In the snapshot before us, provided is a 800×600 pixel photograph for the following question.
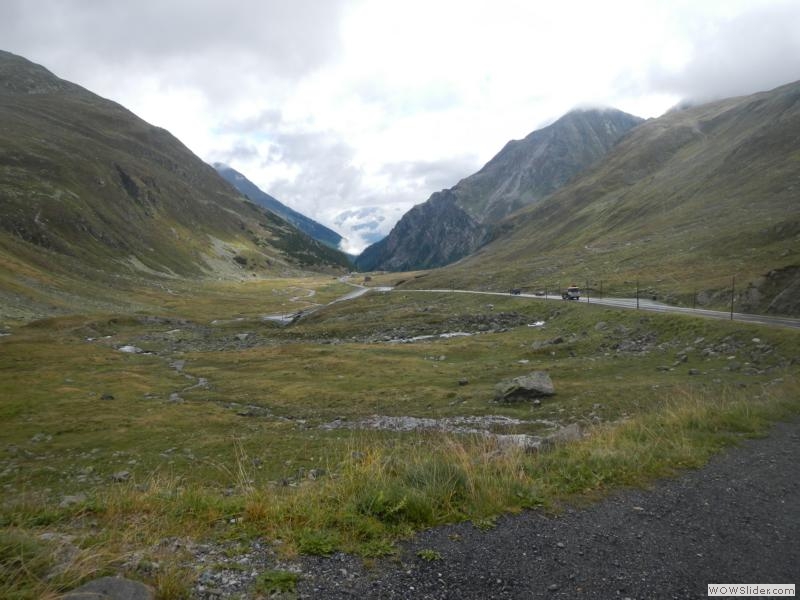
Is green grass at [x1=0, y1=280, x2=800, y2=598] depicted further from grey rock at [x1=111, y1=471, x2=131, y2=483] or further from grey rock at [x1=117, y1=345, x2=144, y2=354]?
grey rock at [x1=117, y1=345, x2=144, y2=354]

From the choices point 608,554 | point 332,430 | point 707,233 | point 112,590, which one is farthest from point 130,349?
point 707,233

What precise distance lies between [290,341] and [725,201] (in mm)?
128142

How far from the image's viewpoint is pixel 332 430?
28859 millimetres

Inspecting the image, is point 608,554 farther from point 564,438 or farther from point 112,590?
point 564,438

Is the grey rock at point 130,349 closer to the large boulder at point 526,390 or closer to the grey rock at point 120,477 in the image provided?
the grey rock at point 120,477

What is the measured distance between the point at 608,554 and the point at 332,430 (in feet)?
75.6

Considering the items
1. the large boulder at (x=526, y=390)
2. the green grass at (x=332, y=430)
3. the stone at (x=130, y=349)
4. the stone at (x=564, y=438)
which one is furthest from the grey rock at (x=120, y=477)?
the stone at (x=130, y=349)

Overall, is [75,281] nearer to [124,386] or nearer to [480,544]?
[124,386]

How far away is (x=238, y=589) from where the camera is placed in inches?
257

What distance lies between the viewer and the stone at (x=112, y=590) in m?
5.69

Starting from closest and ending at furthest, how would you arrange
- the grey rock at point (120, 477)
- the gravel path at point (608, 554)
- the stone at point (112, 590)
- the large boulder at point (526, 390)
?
the stone at point (112, 590)
the gravel path at point (608, 554)
the grey rock at point (120, 477)
the large boulder at point (526, 390)

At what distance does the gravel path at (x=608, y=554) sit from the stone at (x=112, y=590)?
84.1 inches

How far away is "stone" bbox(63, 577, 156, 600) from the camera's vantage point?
569cm

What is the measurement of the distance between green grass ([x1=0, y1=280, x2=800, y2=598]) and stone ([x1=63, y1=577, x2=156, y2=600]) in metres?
0.21
